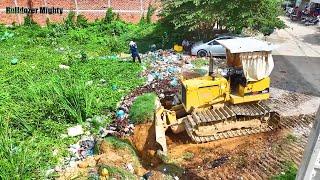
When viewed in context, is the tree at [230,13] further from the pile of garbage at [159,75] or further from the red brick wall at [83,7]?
the red brick wall at [83,7]

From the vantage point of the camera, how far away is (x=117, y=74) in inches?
526

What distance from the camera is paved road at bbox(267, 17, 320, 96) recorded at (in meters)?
12.3

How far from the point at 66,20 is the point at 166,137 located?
51.6 ft

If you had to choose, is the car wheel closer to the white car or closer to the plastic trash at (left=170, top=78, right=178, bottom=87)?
the white car

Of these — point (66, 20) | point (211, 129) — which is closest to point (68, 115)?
point (211, 129)

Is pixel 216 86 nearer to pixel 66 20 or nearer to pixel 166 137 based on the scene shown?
pixel 166 137

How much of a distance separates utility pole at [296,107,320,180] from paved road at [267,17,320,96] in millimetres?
7420

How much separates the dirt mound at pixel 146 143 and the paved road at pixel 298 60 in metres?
5.44

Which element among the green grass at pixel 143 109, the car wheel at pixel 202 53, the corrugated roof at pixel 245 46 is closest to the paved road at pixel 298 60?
the car wheel at pixel 202 53

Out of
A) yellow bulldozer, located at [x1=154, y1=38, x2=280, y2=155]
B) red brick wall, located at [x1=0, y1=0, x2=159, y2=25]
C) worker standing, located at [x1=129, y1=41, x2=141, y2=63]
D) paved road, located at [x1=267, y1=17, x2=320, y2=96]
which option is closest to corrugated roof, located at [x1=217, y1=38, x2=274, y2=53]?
yellow bulldozer, located at [x1=154, y1=38, x2=280, y2=155]

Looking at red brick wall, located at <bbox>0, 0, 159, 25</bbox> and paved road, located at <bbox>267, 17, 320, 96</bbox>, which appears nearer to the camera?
paved road, located at <bbox>267, 17, 320, 96</bbox>

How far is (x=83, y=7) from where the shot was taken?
22.9m

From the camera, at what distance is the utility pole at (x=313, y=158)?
14.5 ft

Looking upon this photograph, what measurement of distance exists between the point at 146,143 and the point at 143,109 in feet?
4.37
